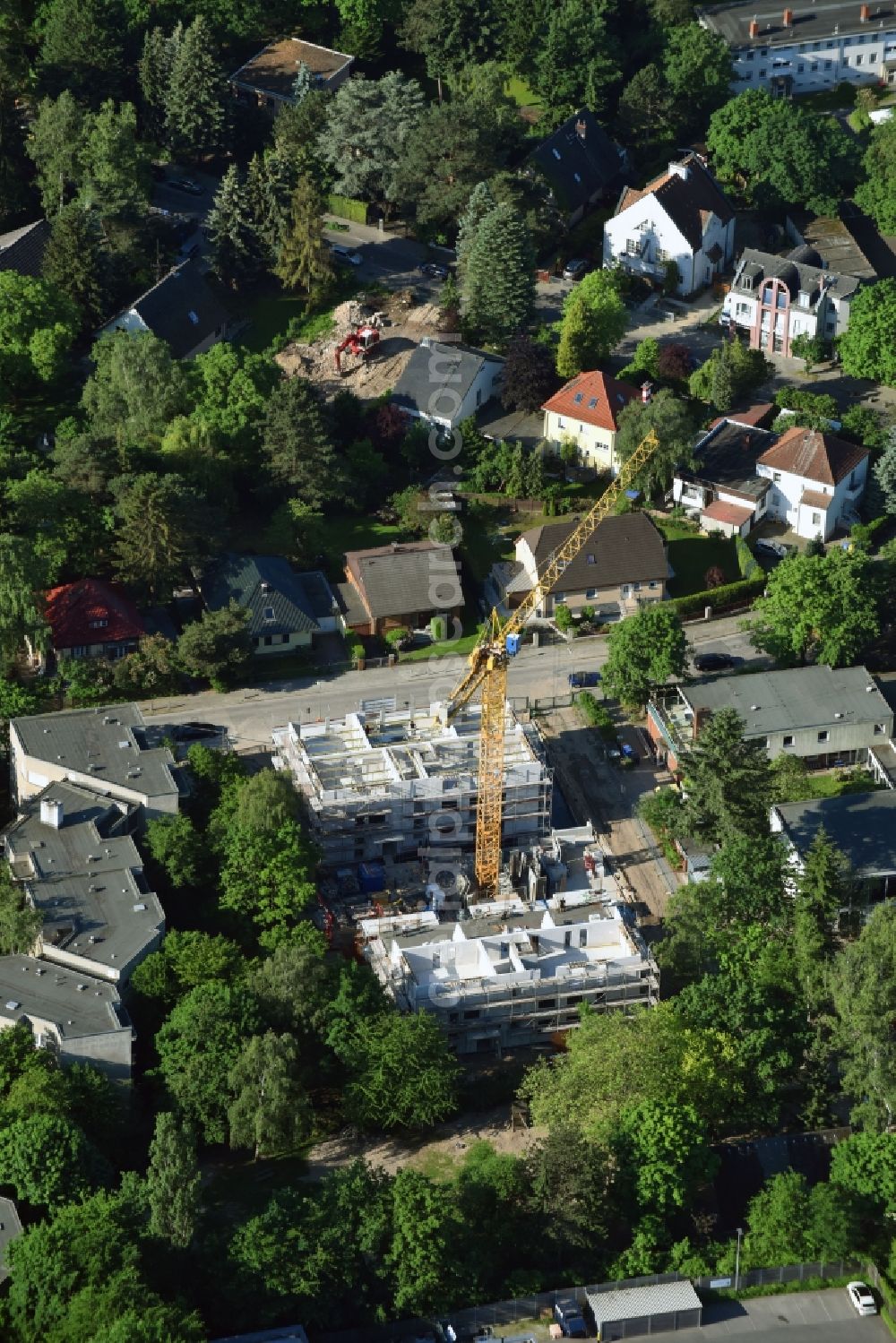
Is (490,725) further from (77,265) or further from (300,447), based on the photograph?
(77,265)

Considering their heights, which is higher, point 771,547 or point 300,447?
point 300,447

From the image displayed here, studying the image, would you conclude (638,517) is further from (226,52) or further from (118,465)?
(226,52)

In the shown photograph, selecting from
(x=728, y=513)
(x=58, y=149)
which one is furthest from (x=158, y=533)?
(x=58, y=149)

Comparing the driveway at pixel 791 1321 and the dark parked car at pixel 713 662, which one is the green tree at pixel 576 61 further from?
the driveway at pixel 791 1321

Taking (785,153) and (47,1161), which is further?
(785,153)

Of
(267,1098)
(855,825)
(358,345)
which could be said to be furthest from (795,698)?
(358,345)

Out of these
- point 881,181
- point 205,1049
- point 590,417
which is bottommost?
point 881,181

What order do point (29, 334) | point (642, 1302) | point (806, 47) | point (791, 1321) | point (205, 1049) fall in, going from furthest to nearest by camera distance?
point (806, 47) → point (29, 334) → point (205, 1049) → point (791, 1321) → point (642, 1302)

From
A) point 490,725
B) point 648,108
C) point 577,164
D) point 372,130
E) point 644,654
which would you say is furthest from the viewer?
point 648,108
